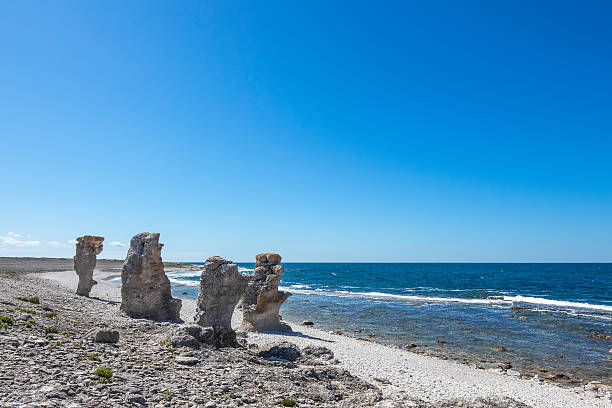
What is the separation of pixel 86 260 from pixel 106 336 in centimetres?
2182

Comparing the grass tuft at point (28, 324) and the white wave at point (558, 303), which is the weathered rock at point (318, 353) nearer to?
the grass tuft at point (28, 324)

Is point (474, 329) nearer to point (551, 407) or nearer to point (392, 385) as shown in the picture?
point (551, 407)

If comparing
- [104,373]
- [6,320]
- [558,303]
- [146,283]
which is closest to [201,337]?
[104,373]

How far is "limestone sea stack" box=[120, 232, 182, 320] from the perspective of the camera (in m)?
21.6

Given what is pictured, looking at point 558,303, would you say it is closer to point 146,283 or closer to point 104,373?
point 146,283

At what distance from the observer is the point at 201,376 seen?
1087 centimetres

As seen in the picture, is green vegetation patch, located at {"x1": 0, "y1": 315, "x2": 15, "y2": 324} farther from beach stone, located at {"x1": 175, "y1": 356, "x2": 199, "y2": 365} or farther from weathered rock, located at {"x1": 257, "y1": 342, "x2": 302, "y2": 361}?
weathered rock, located at {"x1": 257, "y1": 342, "x2": 302, "y2": 361}

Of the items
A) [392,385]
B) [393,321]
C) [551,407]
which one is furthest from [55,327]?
[393,321]

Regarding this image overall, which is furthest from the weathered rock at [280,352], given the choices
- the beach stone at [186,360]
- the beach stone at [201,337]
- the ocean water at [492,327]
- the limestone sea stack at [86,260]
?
the limestone sea stack at [86,260]

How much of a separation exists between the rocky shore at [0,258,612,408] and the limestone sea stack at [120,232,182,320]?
3.65 metres

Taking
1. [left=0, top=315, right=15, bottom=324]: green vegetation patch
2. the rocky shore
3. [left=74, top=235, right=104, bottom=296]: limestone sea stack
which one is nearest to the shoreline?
the rocky shore

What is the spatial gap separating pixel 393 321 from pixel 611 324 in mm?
19011

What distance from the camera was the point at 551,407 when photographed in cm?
1408

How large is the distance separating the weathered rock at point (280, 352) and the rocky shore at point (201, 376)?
0.13 ft
